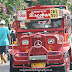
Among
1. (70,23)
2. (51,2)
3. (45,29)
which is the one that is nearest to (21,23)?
(45,29)

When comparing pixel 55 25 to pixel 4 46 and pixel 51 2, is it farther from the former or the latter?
pixel 51 2

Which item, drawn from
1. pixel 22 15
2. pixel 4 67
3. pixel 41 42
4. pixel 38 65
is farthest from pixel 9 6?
pixel 38 65

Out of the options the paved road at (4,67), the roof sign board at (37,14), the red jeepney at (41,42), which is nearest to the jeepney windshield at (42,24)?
the red jeepney at (41,42)

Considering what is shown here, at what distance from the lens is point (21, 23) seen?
1234 cm

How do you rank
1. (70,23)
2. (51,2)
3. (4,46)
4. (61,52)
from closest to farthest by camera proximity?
(61,52) < (70,23) < (4,46) < (51,2)

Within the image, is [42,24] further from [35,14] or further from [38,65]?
[38,65]

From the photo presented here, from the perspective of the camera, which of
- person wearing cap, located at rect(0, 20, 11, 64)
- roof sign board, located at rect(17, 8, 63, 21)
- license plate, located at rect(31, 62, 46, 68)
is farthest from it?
person wearing cap, located at rect(0, 20, 11, 64)

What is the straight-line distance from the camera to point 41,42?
10.9 m

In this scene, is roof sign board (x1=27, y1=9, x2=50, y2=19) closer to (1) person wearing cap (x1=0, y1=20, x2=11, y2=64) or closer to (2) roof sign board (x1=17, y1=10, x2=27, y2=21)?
(2) roof sign board (x1=17, y1=10, x2=27, y2=21)

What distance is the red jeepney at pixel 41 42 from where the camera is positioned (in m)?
10.6

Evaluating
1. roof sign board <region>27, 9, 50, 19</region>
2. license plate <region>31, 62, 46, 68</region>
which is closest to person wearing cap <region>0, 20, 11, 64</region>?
roof sign board <region>27, 9, 50, 19</region>

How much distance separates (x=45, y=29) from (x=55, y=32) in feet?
1.25

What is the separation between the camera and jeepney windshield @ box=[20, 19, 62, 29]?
1211 cm

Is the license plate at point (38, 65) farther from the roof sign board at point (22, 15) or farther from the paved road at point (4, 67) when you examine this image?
the paved road at point (4, 67)
